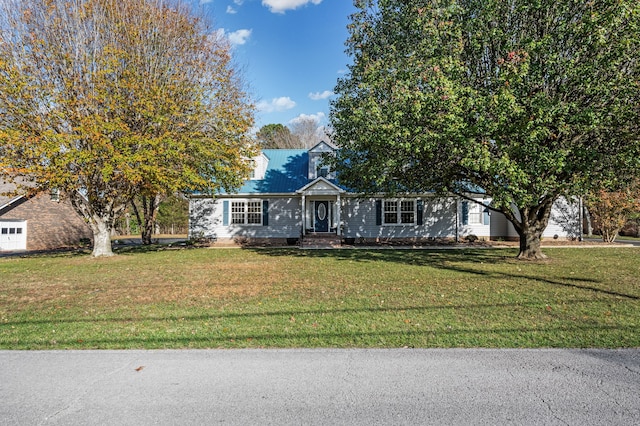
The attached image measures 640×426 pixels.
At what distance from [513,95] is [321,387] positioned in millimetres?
9417

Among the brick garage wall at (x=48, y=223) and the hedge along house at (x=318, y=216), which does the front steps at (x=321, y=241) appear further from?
the brick garage wall at (x=48, y=223)

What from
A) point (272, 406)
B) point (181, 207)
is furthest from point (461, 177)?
point (181, 207)

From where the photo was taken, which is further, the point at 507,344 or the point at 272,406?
the point at 507,344

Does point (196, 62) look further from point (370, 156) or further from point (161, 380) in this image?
point (161, 380)

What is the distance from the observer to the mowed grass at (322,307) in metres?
5.27

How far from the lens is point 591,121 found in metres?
9.72

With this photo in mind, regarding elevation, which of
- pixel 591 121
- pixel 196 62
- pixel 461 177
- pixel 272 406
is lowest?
pixel 272 406

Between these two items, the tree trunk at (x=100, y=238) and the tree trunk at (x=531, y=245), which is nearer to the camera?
the tree trunk at (x=531, y=245)

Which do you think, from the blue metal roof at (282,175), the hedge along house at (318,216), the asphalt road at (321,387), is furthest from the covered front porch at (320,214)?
the asphalt road at (321,387)

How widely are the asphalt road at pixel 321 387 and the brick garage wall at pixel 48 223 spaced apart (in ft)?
69.7

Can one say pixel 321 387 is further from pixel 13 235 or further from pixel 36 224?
pixel 36 224

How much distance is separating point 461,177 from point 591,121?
4715 millimetres

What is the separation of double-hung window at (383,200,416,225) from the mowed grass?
10408 millimetres

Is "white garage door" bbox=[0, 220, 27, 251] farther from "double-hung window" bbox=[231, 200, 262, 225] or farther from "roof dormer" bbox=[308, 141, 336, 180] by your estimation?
"roof dormer" bbox=[308, 141, 336, 180]
